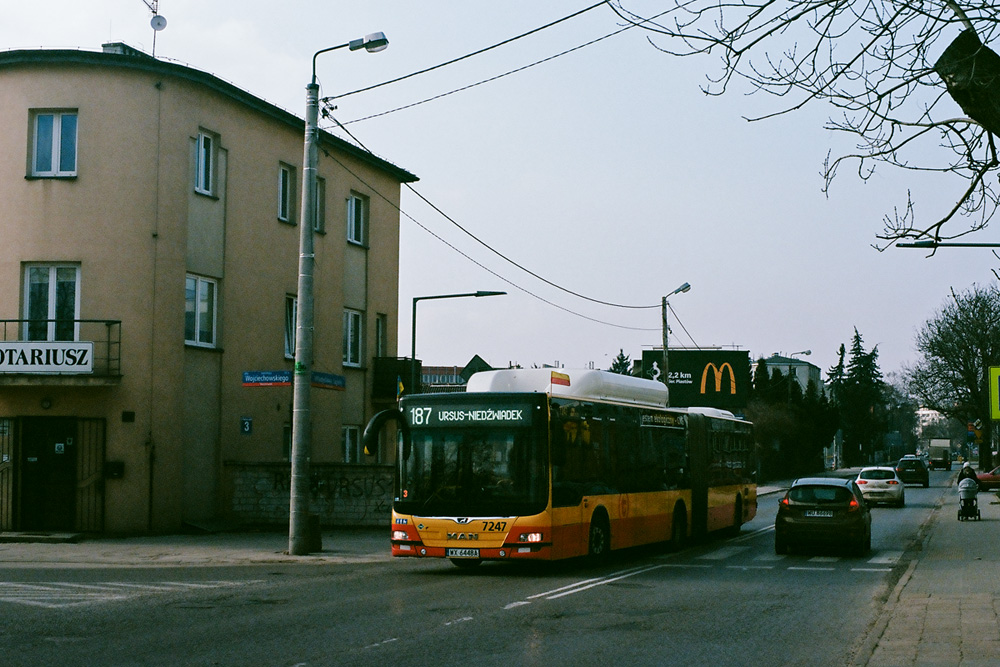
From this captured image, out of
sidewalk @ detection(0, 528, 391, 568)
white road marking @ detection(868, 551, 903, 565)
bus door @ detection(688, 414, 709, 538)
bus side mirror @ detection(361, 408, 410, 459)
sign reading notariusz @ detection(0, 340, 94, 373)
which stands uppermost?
sign reading notariusz @ detection(0, 340, 94, 373)

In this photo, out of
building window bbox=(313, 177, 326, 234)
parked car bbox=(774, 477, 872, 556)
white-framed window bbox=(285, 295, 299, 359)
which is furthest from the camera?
building window bbox=(313, 177, 326, 234)

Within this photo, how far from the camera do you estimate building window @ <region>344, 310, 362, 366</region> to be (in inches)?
1235

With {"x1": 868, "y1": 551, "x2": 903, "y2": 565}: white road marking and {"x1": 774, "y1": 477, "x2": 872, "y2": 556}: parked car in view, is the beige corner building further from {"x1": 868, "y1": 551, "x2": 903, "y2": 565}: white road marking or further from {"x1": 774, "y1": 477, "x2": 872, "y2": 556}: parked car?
{"x1": 868, "y1": 551, "x2": 903, "y2": 565}: white road marking

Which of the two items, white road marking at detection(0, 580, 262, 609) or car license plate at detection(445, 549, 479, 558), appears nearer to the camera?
white road marking at detection(0, 580, 262, 609)

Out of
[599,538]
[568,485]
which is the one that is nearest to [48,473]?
[599,538]

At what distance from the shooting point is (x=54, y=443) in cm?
2273

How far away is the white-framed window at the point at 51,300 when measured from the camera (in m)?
23.0

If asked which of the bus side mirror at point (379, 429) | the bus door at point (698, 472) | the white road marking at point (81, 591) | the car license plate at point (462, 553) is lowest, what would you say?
the white road marking at point (81, 591)

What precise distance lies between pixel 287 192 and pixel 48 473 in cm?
949

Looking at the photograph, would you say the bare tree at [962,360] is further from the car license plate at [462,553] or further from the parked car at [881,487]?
the car license plate at [462,553]

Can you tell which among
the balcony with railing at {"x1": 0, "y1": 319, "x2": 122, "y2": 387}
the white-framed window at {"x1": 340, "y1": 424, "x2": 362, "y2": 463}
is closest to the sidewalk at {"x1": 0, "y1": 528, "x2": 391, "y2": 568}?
the balcony with railing at {"x1": 0, "y1": 319, "x2": 122, "y2": 387}

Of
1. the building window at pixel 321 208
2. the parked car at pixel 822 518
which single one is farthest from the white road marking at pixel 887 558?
the building window at pixel 321 208

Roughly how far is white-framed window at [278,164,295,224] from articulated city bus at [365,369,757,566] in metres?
12.6

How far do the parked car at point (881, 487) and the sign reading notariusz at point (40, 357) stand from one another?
91.6ft
